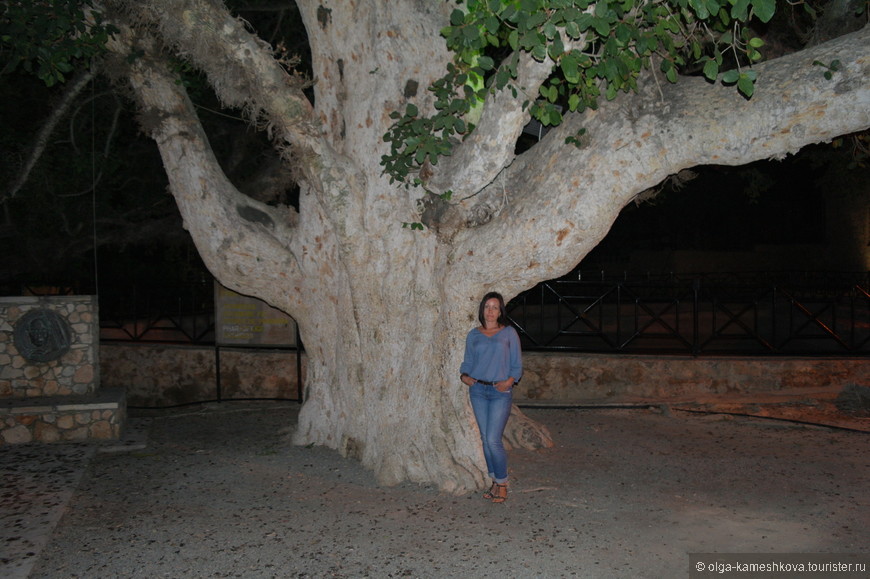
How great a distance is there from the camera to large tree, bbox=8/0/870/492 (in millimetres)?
4457

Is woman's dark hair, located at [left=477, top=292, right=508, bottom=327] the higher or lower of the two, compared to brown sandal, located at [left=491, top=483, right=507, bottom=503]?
higher

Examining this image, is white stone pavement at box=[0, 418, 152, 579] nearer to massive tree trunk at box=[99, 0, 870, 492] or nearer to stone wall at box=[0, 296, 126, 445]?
stone wall at box=[0, 296, 126, 445]

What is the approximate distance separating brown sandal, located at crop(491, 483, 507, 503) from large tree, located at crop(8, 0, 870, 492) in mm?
356

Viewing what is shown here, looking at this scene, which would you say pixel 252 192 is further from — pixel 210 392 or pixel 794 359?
pixel 794 359

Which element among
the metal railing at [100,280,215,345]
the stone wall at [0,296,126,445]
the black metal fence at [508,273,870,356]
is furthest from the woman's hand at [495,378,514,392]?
the metal railing at [100,280,215,345]

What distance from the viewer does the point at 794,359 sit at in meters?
9.02

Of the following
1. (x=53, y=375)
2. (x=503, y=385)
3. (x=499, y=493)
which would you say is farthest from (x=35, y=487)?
(x=503, y=385)

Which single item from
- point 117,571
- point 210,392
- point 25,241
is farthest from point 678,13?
point 25,241

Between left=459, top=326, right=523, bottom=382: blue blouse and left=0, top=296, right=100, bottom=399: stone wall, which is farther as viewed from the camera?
left=0, top=296, right=100, bottom=399: stone wall

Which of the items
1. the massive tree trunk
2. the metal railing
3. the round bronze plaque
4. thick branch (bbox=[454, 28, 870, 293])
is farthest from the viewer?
the metal railing

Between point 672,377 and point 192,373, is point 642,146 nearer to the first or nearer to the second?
point 672,377

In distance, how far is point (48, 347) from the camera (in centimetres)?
780

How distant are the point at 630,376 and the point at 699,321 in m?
7.79

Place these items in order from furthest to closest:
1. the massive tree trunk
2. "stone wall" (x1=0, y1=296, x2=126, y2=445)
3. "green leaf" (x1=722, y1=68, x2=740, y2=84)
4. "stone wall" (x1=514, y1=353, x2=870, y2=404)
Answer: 1. "stone wall" (x1=514, y1=353, x2=870, y2=404)
2. "stone wall" (x1=0, y1=296, x2=126, y2=445)
3. the massive tree trunk
4. "green leaf" (x1=722, y1=68, x2=740, y2=84)
